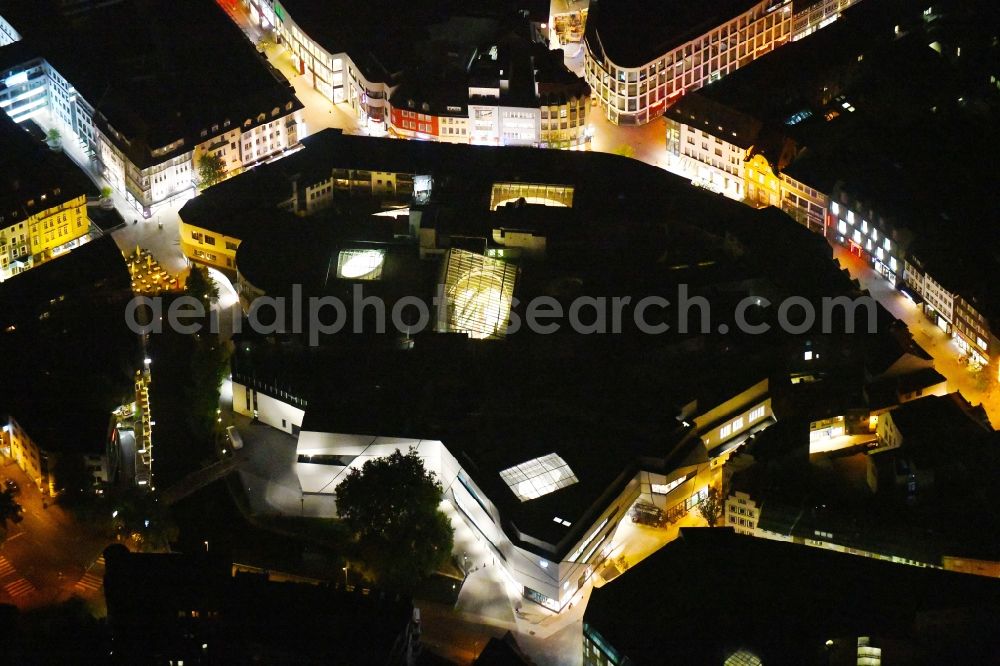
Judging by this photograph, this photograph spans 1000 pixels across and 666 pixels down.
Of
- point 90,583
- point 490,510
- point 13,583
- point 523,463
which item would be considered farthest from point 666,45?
point 13,583

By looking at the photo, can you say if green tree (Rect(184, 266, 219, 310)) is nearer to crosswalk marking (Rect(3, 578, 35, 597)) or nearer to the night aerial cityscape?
the night aerial cityscape

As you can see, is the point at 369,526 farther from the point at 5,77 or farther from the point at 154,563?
the point at 5,77

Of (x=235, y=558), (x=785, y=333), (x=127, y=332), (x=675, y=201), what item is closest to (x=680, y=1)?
(x=675, y=201)

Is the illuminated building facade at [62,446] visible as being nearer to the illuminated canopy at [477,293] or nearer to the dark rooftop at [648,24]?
the illuminated canopy at [477,293]

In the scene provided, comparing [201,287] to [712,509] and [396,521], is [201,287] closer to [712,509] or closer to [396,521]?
[396,521]

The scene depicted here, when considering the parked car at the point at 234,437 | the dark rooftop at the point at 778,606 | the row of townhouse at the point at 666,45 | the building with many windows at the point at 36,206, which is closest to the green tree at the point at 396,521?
the dark rooftop at the point at 778,606

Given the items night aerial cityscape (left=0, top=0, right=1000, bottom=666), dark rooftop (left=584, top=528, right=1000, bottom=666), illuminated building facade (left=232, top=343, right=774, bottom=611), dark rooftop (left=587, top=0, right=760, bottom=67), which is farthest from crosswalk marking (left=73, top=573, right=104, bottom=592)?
dark rooftop (left=587, top=0, right=760, bottom=67)

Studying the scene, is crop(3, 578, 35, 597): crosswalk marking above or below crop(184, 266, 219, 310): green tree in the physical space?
below
